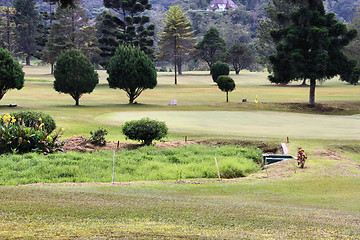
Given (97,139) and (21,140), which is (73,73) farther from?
(21,140)

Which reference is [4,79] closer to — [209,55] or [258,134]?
[258,134]

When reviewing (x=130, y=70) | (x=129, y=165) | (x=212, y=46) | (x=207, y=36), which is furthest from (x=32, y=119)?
(x=207, y=36)

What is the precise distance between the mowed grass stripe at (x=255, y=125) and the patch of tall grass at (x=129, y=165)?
5937 millimetres

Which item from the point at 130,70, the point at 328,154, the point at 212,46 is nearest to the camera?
the point at 328,154

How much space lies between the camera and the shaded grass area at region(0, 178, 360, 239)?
7.65m

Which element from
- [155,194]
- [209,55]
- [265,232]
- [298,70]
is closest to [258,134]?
[155,194]

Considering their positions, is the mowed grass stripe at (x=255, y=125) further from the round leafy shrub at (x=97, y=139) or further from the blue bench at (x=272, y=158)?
the round leafy shrub at (x=97, y=139)

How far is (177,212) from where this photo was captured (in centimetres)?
901

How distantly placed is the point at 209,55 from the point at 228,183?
352 feet

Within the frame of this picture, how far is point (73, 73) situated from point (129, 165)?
30547 millimetres

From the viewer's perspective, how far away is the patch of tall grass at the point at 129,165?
13.8m

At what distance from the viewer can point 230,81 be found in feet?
165

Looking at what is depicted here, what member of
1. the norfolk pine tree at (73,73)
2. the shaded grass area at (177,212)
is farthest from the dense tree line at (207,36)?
the shaded grass area at (177,212)

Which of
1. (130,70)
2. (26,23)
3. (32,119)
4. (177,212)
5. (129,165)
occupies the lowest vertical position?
(129,165)
